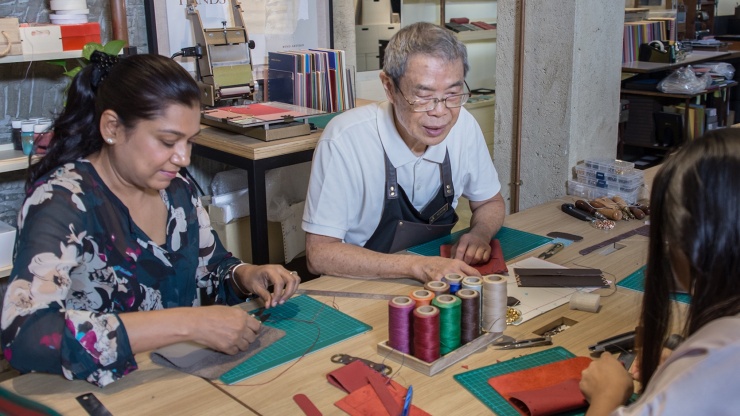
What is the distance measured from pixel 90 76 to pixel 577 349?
137 cm

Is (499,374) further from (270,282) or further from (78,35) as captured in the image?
(78,35)

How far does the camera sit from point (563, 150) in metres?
3.20

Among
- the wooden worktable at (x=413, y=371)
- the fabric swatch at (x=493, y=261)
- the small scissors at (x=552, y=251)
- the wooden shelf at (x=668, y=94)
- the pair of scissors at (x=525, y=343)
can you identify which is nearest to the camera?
the wooden worktable at (x=413, y=371)

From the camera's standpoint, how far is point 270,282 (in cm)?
197

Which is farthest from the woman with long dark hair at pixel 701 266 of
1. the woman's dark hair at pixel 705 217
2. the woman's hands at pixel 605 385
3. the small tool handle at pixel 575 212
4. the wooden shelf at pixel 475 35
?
the wooden shelf at pixel 475 35

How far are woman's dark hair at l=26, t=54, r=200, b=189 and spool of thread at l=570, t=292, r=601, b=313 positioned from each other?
112 centimetres

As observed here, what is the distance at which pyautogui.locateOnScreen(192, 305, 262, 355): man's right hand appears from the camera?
1628 millimetres

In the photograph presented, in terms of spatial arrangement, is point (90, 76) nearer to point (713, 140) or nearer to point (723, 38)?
point (713, 140)

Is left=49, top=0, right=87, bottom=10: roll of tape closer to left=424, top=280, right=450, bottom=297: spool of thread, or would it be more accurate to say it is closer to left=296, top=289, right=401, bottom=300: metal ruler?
left=296, top=289, right=401, bottom=300: metal ruler

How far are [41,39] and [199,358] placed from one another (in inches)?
84.9

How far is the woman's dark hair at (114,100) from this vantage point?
5.75ft

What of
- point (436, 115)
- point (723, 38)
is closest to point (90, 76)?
point (436, 115)

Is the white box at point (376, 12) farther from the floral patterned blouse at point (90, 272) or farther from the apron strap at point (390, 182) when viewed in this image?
the floral patterned blouse at point (90, 272)

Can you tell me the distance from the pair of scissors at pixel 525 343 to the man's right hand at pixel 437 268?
12.1 inches
